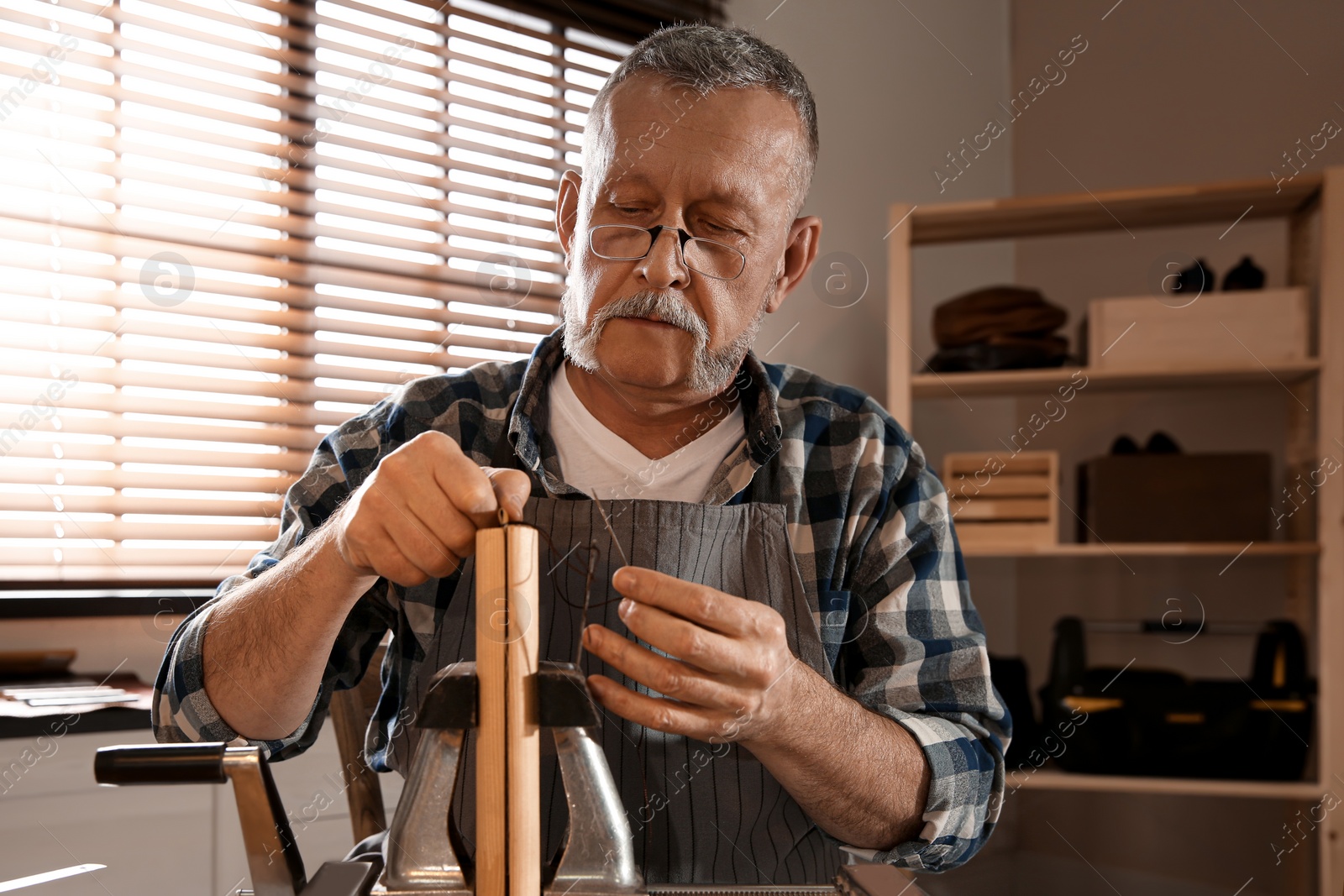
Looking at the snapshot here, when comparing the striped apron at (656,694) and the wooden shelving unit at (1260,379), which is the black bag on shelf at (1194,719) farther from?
the striped apron at (656,694)

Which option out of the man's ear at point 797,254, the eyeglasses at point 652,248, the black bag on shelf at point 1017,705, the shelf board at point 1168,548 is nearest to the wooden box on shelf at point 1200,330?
the shelf board at point 1168,548

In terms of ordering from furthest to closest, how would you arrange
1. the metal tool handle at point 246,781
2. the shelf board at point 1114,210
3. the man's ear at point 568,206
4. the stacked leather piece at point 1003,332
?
the stacked leather piece at point 1003,332 → the shelf board at point 1114,210 → the man's ear at point 568,206 → the metal tool handle at point 246,781

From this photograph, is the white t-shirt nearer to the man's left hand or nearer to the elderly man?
the elderly man

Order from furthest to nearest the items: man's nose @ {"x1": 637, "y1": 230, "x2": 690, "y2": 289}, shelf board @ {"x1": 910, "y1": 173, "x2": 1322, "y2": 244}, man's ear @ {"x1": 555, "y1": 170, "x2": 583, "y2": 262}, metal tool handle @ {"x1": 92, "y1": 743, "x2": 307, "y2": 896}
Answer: shelf board @ {"x1": 910, "y1": 173, "x2": 1322, "y2": 244}
man's ear @ {"x1": 555, "y1": 170, "x2": 583, "y2": 262}
man's nose @ {"x1": 637, "y1": 230, "x2": 690, "y2": 289}
metal tool handle @ {"x1": 92, "y1": 743, "x2": 307, "y2": 896}

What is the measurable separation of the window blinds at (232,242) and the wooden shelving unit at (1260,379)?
834 millimetres

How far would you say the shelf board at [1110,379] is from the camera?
1909mm

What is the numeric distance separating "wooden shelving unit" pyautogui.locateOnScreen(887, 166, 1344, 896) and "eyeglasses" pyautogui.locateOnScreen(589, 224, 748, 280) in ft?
3.38

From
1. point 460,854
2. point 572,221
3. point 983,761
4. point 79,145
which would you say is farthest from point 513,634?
point 79,145

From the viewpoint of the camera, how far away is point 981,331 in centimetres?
210

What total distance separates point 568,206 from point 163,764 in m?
0.77

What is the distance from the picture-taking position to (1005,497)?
6.68 feet

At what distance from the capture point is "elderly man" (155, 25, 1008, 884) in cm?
87

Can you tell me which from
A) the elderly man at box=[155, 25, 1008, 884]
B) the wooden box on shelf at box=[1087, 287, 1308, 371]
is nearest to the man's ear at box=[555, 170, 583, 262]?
the elderly man at box=[155, 25, 1008, 884]

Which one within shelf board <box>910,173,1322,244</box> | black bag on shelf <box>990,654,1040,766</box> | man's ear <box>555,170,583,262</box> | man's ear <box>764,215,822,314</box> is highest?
shelf board <box>910,173,1322,244</box>
